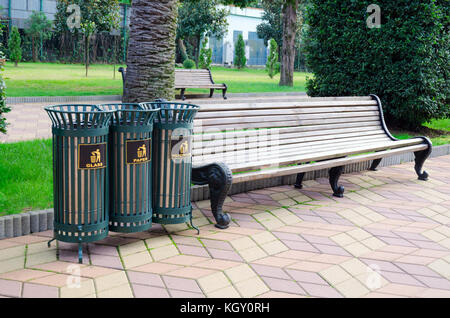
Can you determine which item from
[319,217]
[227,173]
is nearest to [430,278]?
[319,217]

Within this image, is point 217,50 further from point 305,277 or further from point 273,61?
point 305,277

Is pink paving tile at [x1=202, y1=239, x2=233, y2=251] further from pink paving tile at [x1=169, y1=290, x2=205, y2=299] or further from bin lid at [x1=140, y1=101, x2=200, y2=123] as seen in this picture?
bin lid at [x1=140, y1=101, x2=200, y2=123]

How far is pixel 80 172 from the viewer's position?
345 centimetres

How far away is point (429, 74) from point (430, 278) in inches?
229

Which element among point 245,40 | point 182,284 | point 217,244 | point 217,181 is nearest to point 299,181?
point 217,181

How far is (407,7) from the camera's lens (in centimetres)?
829

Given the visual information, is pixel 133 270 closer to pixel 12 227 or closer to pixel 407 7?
pixel 12 227

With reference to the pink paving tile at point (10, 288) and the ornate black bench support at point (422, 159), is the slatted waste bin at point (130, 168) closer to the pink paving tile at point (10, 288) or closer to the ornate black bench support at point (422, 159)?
the pink paving tile at point (10, 288)

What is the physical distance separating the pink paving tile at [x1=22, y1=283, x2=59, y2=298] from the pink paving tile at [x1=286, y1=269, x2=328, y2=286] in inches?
60.8

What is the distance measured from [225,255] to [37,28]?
29.0m

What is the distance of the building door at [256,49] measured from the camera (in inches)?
1863

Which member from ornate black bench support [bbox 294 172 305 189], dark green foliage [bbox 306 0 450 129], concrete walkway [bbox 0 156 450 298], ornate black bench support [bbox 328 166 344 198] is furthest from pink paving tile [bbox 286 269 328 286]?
dark green foliage [bbox 306 0 450 129]

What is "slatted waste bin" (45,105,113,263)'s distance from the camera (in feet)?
11.2

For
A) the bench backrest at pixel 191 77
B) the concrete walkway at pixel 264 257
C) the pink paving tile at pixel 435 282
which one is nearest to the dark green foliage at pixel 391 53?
the concrete walkway at pixel 264 257
